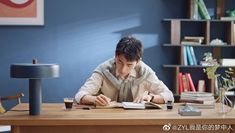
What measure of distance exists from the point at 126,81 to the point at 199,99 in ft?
1.82

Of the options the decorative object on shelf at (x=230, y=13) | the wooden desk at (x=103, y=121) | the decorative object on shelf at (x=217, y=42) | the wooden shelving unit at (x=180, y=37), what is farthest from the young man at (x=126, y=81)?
the decorative object on shelf at (x=230, y=13)

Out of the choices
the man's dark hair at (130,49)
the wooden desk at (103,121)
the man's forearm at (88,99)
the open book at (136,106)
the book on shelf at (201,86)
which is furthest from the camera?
the book on shelf at (201,86)

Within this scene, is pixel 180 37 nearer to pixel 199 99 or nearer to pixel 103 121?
pixel 199 99

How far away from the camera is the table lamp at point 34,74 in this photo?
1983 millimetres

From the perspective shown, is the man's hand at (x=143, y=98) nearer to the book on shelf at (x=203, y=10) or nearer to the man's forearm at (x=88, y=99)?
the man's forearm at (x=88, y=99)

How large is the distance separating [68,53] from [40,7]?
2.05 feet

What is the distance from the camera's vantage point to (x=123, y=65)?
8.75 ft

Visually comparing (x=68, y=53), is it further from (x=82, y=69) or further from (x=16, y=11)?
(x=16, y=11)

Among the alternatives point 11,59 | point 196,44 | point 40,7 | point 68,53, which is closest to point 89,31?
point 68,53

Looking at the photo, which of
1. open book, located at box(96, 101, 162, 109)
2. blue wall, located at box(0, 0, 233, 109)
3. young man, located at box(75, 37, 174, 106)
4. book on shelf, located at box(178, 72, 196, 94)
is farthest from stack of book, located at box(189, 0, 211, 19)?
open book, located at box(96, 101, 162, 109)

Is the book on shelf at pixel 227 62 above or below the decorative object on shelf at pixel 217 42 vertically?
below

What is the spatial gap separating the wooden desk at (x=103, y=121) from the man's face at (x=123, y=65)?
564 mm

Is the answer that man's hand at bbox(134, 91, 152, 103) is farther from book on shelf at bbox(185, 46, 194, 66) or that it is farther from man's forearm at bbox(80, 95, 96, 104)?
book on shelf at bbox(185, 46, 194, 66)

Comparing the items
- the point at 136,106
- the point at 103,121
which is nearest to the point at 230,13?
the point at 136,106
